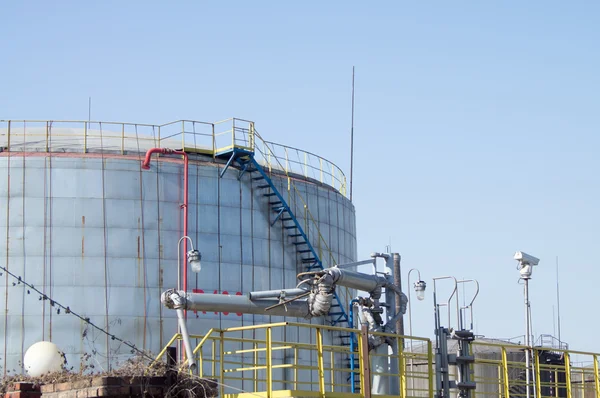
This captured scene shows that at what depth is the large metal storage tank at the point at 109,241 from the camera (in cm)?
3127

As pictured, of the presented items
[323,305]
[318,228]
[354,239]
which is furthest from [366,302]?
[354,239]

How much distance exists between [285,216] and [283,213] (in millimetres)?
138

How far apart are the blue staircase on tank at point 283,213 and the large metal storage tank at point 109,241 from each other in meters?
0.46

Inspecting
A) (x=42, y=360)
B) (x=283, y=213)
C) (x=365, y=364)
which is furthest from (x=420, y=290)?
(x=283, y=213)

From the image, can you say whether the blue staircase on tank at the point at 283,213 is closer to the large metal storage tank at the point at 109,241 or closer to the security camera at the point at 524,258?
the large metal storage tank at the point at 109,241

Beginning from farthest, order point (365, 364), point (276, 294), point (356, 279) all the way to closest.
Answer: point (276, 294) → point (356, 279) → point (365, 364)

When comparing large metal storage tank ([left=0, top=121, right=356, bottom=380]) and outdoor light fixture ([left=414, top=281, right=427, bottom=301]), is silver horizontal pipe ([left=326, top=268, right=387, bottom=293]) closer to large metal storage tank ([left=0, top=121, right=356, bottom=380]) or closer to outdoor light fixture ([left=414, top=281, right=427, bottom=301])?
outdoor light fixture ([left=414, top=281, right=427, bottom=301])

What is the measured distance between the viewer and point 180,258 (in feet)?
105

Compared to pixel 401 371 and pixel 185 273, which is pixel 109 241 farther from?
pixel 401 371

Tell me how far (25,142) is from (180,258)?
21.6ft

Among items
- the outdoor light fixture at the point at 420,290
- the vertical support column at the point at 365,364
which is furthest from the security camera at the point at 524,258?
the vertical support column at the point at 365,364

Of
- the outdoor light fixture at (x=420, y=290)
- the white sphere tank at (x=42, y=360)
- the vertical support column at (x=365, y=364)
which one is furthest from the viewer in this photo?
the outdoor light fixture at (x=420, y=290)

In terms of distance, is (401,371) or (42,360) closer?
(401,371)

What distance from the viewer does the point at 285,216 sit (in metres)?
35.1
